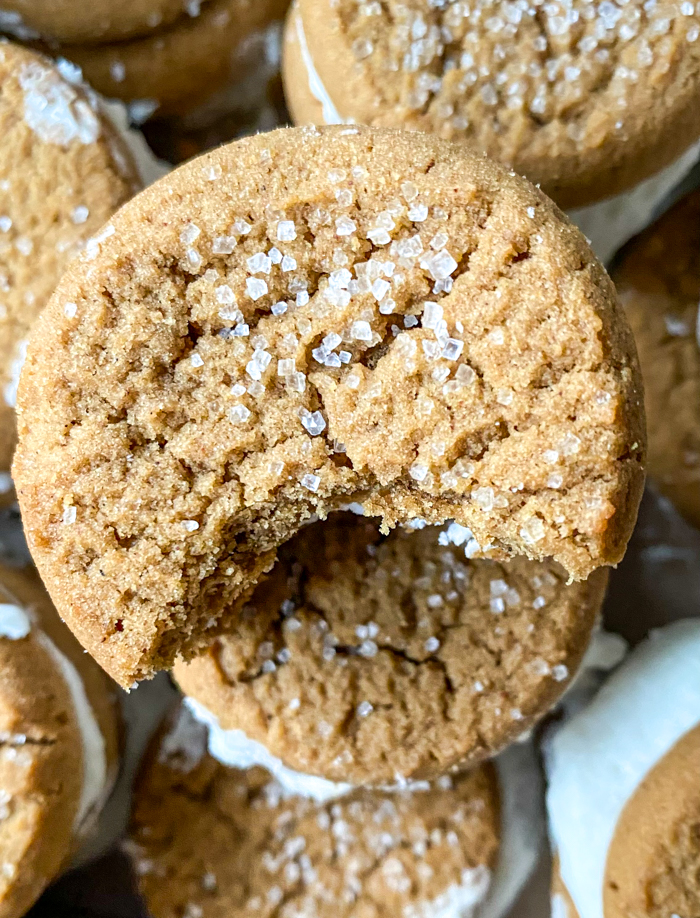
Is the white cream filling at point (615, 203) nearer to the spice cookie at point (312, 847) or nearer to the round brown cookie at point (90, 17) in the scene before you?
the round brown cookie at point (90, 17)

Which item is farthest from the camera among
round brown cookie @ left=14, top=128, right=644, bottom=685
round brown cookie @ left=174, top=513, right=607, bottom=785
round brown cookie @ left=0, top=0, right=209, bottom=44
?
round brown cookie @ left=0, top=0, right=209, bottom=44

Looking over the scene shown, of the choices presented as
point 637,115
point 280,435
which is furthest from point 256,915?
point 637,115

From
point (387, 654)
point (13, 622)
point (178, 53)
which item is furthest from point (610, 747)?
point (178, 53)

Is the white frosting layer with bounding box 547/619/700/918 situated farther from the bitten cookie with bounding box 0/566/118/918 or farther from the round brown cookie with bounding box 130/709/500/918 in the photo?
the bitten cookie with bounding box 0/566/118/918

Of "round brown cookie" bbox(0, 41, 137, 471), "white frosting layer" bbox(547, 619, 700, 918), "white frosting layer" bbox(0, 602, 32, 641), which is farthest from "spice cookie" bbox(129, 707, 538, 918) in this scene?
"round brown cookie" bbox(0, 41, 137, 471)

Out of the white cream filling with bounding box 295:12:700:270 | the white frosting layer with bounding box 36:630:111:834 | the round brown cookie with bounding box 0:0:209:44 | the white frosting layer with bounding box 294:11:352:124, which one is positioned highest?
the round brown cookie with bounding box 0:0:209:44

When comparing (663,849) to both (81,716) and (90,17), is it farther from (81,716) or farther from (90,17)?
(90,17)

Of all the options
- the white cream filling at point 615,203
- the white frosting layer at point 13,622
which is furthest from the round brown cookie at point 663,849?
the white frosting layer at point 13,622
